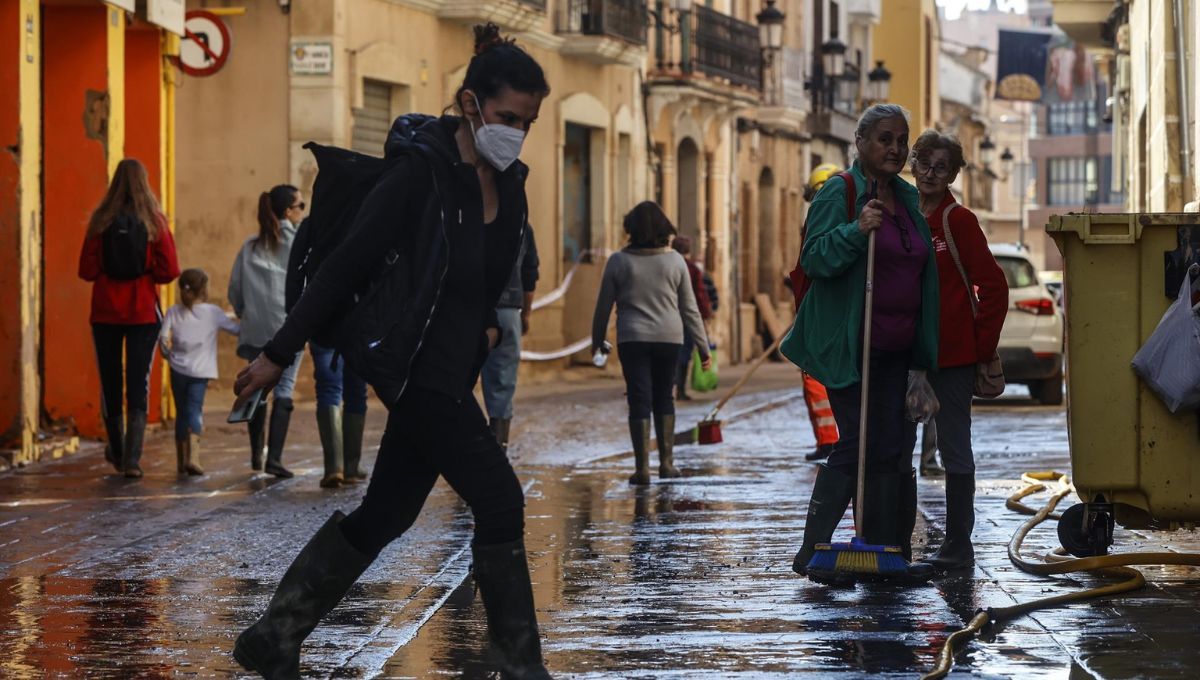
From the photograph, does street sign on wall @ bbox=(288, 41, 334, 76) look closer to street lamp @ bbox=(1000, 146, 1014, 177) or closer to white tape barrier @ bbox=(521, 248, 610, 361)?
white tape barrier @ bbox=(521, 248, 610, 361)

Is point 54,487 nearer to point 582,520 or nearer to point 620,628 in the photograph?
point 582,520

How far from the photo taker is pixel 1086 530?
8.27m

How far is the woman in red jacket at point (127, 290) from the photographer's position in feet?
41.8

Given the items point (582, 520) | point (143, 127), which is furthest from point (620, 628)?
point (143, 127)

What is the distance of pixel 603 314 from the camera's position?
12.8 meters

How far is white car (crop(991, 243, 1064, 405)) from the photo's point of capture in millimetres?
21562

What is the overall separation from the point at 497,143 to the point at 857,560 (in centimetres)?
258

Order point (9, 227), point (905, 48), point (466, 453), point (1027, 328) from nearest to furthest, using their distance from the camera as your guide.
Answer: point (466, 453), point (9, 227), point (1027, 328), point (905, 48)

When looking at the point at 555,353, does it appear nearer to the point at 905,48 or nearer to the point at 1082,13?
the point at 1082,13

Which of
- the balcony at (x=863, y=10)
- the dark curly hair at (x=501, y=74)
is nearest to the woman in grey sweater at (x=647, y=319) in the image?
the dark curly hair at (x=501, y=74)

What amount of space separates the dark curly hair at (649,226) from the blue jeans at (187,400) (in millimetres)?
2618

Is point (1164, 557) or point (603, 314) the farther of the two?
point (603, 314)

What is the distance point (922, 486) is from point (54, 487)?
189 inches

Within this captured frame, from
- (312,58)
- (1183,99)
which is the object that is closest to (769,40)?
(312,58)
